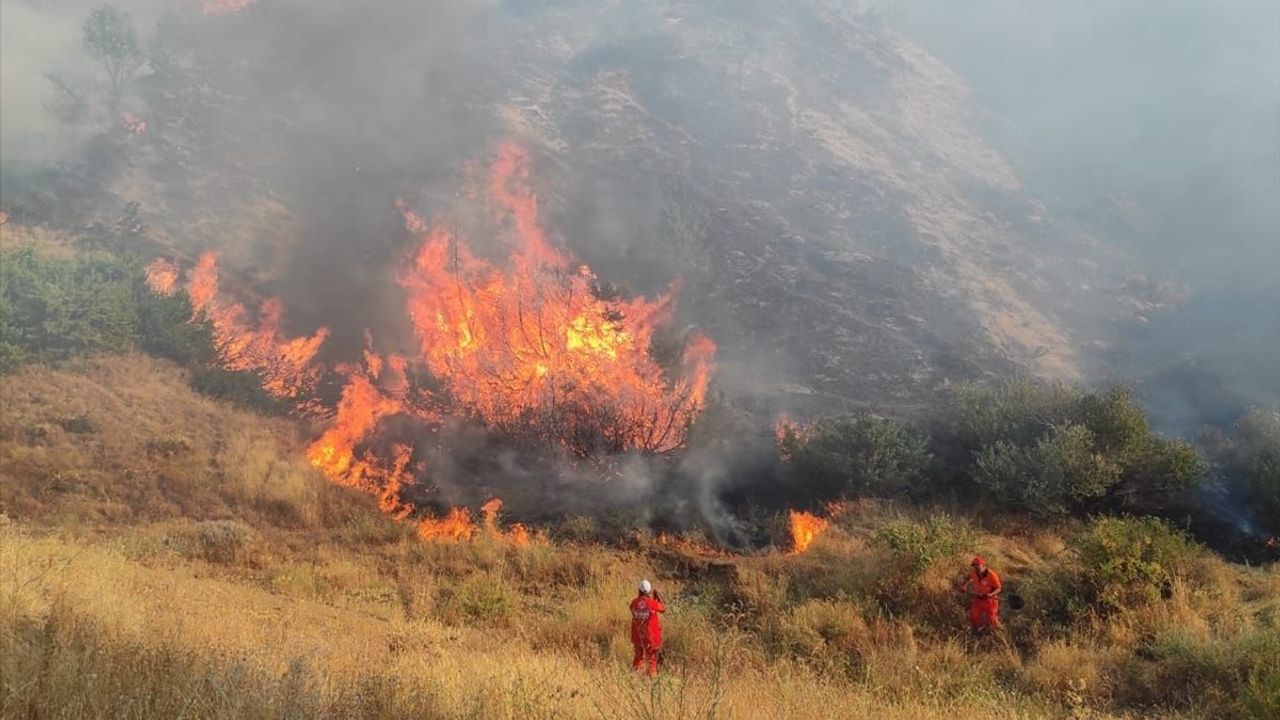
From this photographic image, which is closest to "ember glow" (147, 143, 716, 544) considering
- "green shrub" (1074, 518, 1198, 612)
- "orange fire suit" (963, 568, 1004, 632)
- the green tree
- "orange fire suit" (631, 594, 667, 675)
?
"orange fire suit" (631, 594, 667, 675)

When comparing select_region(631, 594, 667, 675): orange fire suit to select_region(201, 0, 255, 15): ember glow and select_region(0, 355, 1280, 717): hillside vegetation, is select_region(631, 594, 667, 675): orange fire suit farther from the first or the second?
select_region(201, 0, 255, 15): ember glow

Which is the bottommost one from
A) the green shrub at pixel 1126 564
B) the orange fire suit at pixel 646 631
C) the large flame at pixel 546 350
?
the large flame at pixel 546 350

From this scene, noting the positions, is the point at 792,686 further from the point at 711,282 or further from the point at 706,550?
the point at 711,282

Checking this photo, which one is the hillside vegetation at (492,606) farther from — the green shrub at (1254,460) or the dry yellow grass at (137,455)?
the green shrub at (1254,460)

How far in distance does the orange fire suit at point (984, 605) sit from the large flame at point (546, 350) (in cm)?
1006

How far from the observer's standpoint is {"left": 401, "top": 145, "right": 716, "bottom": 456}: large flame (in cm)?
2094

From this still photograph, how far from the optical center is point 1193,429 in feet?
73.2

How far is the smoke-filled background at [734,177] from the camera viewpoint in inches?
1056

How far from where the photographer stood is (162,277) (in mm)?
25609

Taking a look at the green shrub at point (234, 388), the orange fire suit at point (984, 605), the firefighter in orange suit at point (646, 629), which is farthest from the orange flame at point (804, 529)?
the green shrub at point (234, 388)

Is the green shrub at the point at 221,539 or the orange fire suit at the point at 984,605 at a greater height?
the orange fire suit at the point at 984,605

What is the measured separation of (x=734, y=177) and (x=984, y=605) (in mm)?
30203

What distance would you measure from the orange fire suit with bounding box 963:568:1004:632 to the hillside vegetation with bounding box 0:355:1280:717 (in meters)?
0.32

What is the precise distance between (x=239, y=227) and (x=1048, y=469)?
32697 millimetres
